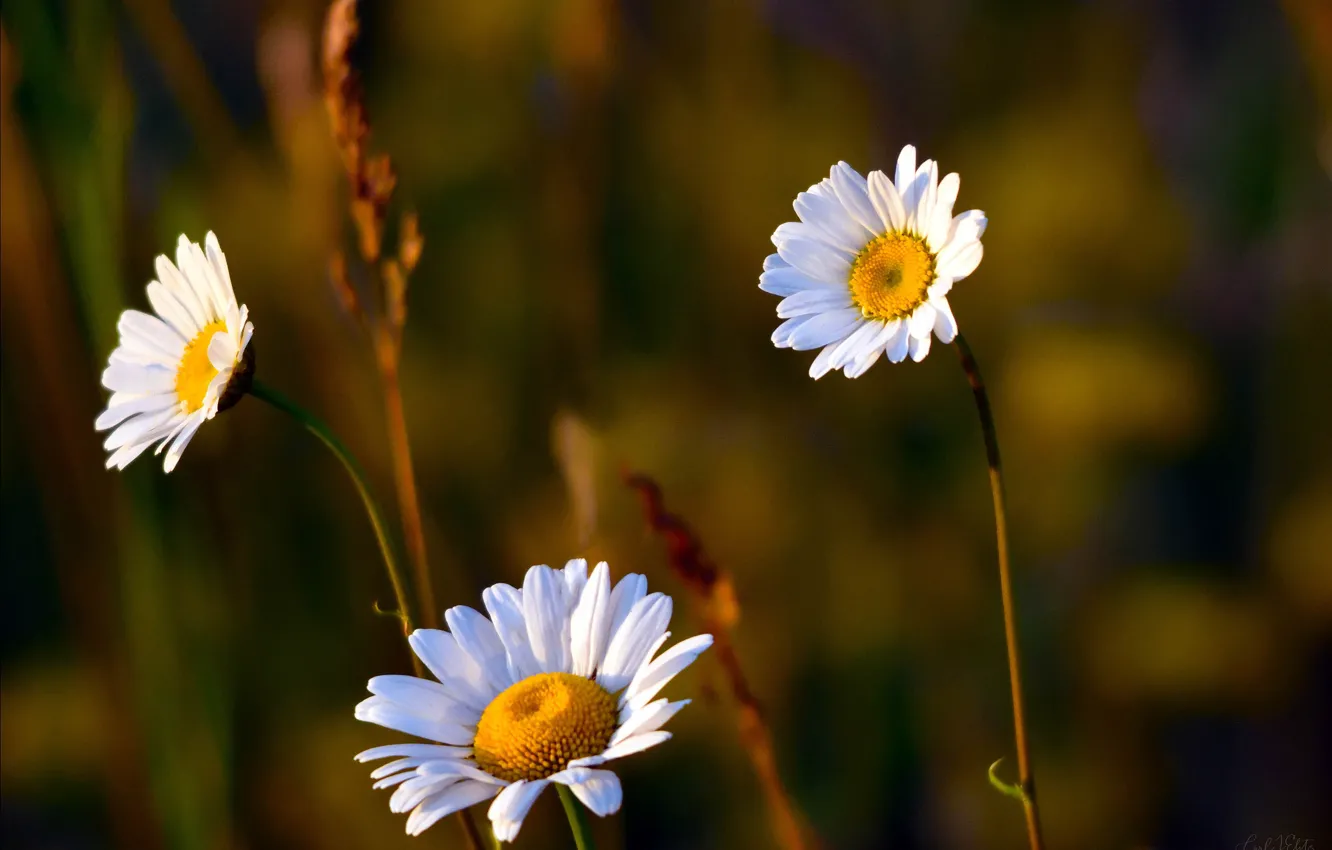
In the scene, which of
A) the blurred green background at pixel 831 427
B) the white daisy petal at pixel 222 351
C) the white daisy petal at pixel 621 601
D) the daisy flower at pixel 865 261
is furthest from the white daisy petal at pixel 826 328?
the blurred green background at pixel 831 427

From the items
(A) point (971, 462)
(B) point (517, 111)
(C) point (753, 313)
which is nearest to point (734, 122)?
(C) point (753, 313)

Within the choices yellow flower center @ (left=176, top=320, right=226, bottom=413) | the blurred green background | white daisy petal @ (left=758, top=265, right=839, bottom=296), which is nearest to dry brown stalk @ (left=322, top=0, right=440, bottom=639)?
yellow flower center @ (left=176, top=320, right=226, bottom=413)

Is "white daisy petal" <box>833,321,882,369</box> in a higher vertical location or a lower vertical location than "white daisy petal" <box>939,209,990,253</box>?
lower

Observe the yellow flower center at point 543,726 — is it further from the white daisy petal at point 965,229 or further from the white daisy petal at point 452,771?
the white daisy petal at point 965,229

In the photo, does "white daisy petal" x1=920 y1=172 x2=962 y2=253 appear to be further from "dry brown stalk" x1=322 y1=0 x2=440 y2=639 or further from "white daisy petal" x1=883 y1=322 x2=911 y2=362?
"dry brown stalk" x1=322 y1=0 x2=440 y2=639

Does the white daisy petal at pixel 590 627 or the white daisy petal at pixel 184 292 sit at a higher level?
the white daisy petal at pixel 184 292
